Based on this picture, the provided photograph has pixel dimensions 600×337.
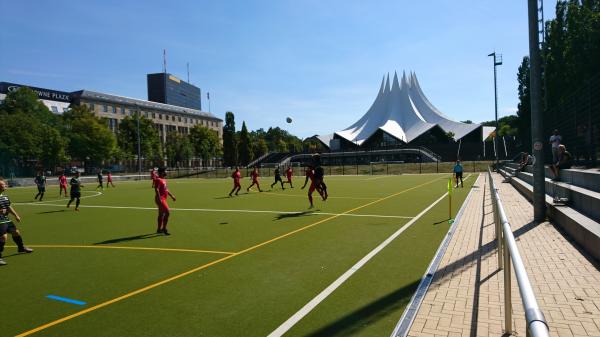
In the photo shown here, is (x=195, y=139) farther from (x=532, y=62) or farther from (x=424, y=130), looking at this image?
(x=532, y=62)

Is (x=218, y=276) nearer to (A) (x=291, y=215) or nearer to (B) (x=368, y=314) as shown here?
(B) (x=368, y=314)

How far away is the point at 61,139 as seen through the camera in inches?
2512

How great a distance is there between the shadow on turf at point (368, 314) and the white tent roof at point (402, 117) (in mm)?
109551

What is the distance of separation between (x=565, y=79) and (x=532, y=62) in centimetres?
2887

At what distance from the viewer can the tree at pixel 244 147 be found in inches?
4035

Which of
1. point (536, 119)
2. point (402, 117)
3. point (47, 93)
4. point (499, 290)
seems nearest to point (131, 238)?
point (499, 290)

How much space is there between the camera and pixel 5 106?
68.8 meters

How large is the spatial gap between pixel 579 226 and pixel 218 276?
22.1 ft

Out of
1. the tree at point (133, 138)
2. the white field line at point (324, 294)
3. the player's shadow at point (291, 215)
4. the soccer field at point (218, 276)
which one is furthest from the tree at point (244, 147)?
the white field line at point (324, 294)

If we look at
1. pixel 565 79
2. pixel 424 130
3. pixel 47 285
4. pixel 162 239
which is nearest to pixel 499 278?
pixel 47 285

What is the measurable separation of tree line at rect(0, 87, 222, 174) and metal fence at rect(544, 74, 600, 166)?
60656 mm

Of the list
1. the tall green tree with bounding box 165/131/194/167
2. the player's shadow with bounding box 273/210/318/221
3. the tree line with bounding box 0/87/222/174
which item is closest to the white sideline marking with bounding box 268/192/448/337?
the player's shadow with bounding box 273/210/318/221

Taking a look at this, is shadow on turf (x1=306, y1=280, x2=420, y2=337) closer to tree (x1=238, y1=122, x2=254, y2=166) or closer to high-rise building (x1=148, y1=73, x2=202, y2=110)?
tree (x1=238, y1=122, x2=254, y2=166)

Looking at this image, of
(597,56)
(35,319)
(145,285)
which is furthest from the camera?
(597,56)
